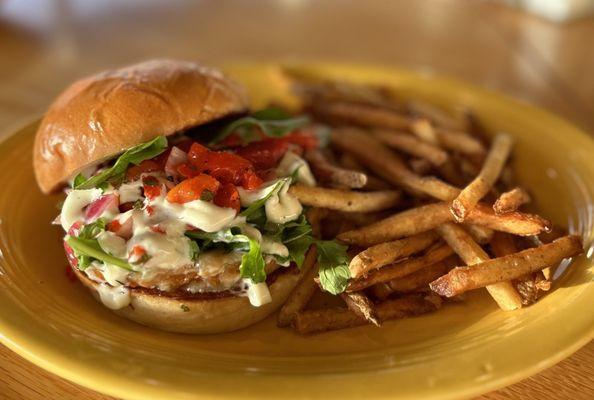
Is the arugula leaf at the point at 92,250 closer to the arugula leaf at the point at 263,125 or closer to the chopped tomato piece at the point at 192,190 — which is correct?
the chopped tomato piece at the point at 192,190

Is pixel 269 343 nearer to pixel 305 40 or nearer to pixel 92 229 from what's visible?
pixel 92 229

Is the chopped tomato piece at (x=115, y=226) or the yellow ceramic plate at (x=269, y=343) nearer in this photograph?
the yellow ceramic plate at (x=269, y=343)

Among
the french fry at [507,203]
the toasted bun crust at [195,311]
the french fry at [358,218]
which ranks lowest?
the toasted bun crust at [195,311]

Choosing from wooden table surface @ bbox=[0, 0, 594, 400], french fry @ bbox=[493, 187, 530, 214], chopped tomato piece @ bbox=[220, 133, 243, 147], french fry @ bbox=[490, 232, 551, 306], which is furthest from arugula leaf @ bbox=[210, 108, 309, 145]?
wooden table surface @ bbox=[0, 0, 594, 400]

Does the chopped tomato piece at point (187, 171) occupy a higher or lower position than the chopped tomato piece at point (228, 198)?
higher

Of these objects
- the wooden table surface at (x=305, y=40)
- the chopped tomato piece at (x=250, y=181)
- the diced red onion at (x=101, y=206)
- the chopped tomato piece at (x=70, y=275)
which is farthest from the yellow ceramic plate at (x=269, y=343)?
the wooden table surface at (x=305, y=40)

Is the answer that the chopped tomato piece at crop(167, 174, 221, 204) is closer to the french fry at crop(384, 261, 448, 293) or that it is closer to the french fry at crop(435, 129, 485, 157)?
the french fry at crop(384, 261, 448, 293)
